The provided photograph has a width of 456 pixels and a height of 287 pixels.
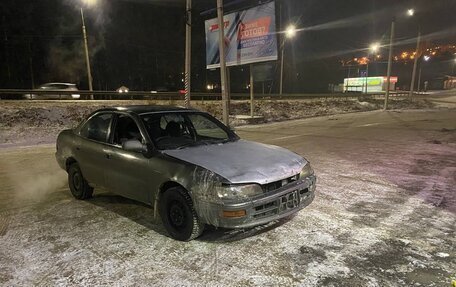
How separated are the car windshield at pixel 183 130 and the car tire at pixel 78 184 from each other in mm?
1713

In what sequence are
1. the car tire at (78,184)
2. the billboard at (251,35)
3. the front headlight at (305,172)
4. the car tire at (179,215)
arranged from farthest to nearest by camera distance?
the billboard at (251,35) < the car tire at (78,184) < the front headlight at (305,172) < the car tire at (179,215)

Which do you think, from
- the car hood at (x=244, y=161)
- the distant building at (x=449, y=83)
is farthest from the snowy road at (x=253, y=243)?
the distant building at (x=449, y=83)

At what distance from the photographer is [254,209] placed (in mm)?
3799

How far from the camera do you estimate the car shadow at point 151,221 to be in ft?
14.0

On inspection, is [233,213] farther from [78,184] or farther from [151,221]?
[78,184]

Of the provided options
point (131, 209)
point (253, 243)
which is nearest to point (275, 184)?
point (253, 243)

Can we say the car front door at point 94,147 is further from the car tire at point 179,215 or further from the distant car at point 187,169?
the car tire at point 179,215

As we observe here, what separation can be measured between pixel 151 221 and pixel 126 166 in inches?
32.2

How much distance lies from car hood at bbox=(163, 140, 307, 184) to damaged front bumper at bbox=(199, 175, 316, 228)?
0.18 metres

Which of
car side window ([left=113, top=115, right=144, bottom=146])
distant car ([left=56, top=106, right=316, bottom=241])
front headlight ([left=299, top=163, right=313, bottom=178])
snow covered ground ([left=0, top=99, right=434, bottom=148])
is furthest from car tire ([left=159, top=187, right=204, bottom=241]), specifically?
snow covered ground ([left=0, top=99, right=434, bottom=148])

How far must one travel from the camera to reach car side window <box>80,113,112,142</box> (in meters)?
5.27

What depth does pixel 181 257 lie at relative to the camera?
3793mm

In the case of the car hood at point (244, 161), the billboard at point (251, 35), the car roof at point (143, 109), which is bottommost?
the car hood at point (244, 161)

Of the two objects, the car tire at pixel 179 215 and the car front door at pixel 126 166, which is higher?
the car front door at pixel 126 166
